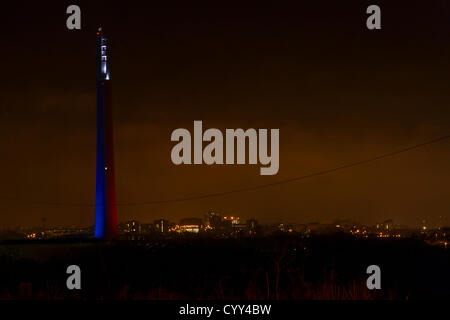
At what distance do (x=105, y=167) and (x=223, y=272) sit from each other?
115 feet

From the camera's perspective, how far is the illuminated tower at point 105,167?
65.8m

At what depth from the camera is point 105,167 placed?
65.8 meters

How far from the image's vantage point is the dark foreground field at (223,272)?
21703 millimetres

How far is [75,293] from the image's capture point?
2106 cm

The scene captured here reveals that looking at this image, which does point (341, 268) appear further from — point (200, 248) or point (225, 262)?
point (200, 248)

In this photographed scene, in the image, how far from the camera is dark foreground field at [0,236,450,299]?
2170 centimetres

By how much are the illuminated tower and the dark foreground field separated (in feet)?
37.6

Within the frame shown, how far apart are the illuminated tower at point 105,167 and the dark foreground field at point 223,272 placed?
11.5 meters

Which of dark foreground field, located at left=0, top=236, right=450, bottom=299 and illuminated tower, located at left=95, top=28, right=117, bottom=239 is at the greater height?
illuminated tower, located at left=95, top=28, right=117, bottom=239

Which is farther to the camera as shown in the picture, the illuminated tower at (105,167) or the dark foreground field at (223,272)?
the illuminated tower at (105,167)

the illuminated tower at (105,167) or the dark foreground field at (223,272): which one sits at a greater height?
the illuminated tower at (105,167)

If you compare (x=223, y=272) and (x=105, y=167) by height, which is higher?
(x=105, y=167)

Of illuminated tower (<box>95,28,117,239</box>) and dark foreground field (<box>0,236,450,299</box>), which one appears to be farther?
illuminated tower (<box>95,28,117,239</box>)
